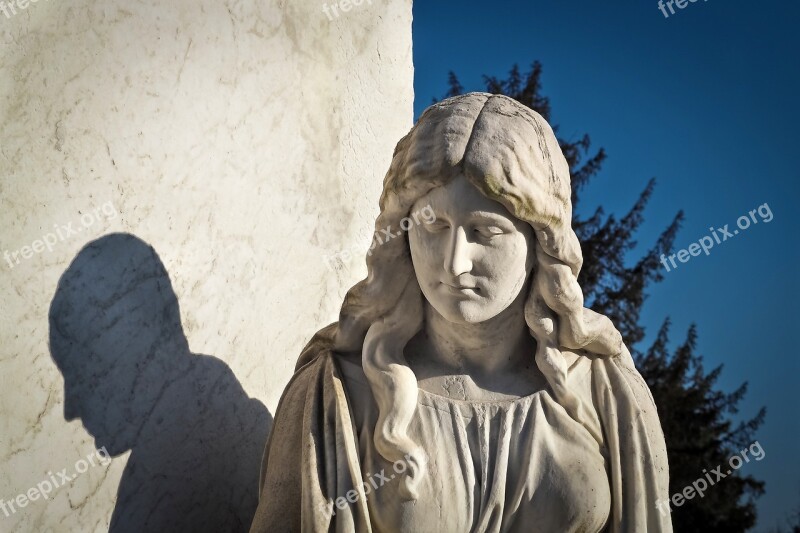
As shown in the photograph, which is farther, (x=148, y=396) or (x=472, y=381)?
(x=148, y=396)

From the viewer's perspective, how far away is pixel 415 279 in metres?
2.88

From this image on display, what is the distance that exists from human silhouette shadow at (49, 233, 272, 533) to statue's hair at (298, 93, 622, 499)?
0.66m

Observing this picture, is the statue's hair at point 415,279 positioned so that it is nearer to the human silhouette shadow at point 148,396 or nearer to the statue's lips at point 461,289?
the statue's lips at point 461,289

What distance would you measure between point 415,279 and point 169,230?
92 centimetres

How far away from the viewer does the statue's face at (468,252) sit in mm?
2652

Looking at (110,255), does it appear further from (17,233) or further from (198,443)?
(198,443)

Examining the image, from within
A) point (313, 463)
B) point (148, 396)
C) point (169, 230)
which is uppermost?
point (169, 230)

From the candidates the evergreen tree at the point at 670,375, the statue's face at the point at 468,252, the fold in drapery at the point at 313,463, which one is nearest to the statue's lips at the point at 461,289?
the statue's face at the point at 468,252

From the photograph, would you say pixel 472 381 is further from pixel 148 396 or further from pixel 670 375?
pixel 670 375

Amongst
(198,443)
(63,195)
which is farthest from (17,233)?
(198,443)

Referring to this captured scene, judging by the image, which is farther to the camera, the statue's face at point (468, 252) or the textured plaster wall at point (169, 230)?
the textured plaster wall at point (169, 230)

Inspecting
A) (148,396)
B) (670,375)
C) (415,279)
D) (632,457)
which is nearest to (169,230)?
(148,396)

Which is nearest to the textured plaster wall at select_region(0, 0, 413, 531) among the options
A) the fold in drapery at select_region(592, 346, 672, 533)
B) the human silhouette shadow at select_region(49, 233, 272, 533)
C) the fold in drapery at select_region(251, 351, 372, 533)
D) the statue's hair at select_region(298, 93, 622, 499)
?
the human silhouette shadow at select_region(49, 233, 272, 533)

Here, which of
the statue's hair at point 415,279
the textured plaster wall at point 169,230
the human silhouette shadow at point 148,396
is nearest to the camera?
the statue's hair at point 415,279
